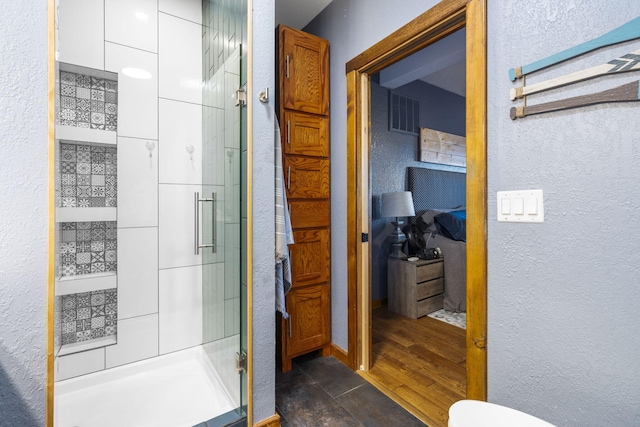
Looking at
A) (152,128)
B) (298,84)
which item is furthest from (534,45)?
(152,128)

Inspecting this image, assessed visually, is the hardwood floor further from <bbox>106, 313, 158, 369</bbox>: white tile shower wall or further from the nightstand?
<bbox>106, 313, 158, 369</bbox>: white tile shower wall

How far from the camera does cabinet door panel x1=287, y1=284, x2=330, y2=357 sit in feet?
6.85

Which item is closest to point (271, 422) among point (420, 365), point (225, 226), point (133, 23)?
point (225, 226)

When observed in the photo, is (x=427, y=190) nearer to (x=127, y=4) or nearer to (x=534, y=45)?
(x=534, y=45)

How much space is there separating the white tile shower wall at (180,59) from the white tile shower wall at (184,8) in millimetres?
32

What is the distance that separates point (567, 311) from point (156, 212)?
2230mm

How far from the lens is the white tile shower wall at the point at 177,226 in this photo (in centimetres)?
204

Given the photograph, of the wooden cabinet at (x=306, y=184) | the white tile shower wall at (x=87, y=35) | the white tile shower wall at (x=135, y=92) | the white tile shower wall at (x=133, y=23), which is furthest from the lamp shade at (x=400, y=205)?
the white tile shower wall at (x=87, y=35)

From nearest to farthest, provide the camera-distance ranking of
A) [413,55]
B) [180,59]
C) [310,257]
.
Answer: [180,59] → [310,257] → [413,55]

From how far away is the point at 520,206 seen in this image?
45.4 inches

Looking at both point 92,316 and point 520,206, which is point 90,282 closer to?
point 92,316

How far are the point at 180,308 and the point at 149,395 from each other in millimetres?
539

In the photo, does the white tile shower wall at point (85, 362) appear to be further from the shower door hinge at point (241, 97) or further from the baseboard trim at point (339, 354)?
the shower door hinge at point (241, 97)

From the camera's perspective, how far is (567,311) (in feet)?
3.41
